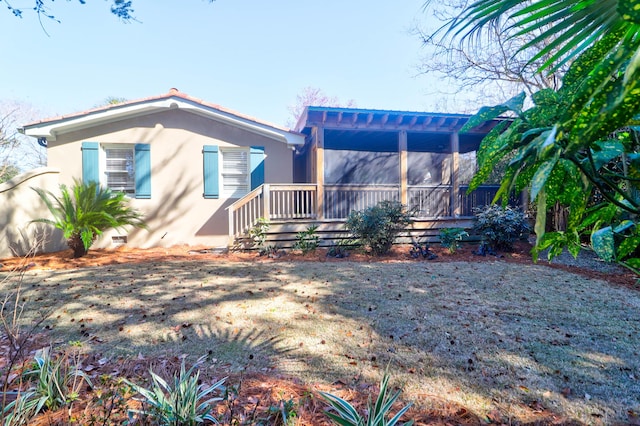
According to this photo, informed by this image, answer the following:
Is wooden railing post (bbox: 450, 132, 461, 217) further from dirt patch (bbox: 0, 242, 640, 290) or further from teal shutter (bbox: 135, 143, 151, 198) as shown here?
teal shutter (bbox: 135, 143, 151, 198)

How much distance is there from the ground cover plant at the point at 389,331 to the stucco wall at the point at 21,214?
2413 millimetres

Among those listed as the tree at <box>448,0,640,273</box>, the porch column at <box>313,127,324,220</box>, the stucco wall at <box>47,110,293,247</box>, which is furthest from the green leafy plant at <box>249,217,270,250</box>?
the tree at <box>448,0,640,273</box>

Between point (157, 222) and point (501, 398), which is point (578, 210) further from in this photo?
point (157, 222)

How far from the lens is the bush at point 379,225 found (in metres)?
6.34

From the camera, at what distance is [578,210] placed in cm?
82

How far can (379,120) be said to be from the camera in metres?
8.05

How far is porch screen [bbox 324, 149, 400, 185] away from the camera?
9.26m

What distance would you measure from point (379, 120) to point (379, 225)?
3.22m

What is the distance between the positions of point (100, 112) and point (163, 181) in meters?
2.13

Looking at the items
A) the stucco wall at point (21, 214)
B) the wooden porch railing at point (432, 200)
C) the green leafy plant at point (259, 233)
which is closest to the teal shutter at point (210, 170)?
the green leafy plant at point (259, 233)

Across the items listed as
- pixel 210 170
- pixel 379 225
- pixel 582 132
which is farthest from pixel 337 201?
pixel 582 132

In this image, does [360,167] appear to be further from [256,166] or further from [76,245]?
[76,245]

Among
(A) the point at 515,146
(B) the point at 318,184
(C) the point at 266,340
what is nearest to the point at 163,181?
(B) the point at 318,184

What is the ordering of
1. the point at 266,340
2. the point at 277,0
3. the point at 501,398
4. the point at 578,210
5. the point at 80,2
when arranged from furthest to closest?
the point at 277,0
the point at 80,2
the point at 266,340
the point at 501,398
the point at 578,210
